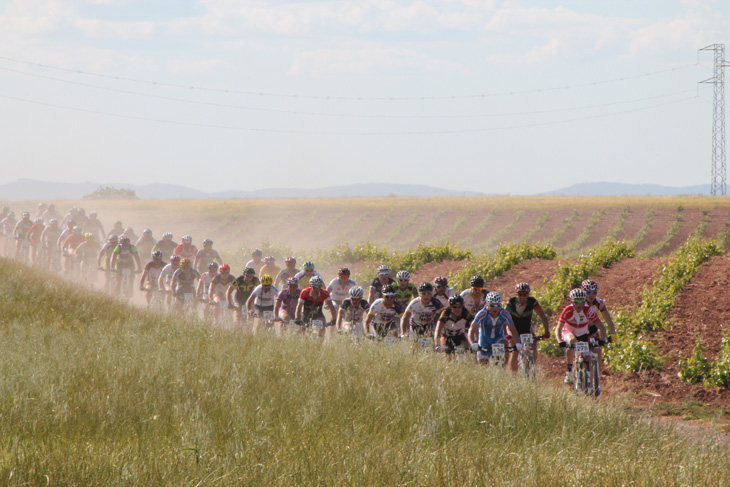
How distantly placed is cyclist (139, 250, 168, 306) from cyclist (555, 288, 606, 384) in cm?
1071

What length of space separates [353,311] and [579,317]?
3.98m

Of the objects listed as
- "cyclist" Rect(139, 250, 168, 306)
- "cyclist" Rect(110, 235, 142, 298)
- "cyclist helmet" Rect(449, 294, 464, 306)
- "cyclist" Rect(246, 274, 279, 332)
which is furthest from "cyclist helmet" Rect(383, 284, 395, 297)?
"cyclist" Rect(110, 235, 142, 298)

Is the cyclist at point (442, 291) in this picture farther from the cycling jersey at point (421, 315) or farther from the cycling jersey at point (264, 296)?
the cycling jersey at point (264, 296)

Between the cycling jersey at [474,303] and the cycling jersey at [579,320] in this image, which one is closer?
the cycling jersey at [579,320]

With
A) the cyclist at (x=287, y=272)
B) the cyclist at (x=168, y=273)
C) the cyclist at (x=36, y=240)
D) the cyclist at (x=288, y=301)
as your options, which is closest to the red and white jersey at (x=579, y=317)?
the cyclist at (x=288, y=301)

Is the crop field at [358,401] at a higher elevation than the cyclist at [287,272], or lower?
lower

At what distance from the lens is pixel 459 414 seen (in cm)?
865

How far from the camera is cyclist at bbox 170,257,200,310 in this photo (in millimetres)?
18469

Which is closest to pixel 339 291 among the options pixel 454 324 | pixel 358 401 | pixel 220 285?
pixel 220 285

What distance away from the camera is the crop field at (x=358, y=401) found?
6.59 m

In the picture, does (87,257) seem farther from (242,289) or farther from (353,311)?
(353,311)

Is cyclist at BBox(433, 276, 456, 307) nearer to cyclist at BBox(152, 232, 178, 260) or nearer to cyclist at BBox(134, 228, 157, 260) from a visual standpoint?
cyclist at BBox(152, 232, 178, 260)

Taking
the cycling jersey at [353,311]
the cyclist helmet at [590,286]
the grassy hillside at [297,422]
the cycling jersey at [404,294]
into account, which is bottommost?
the grassy hillside at [297,422]

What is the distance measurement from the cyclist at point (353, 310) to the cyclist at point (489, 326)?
2.36 meters
